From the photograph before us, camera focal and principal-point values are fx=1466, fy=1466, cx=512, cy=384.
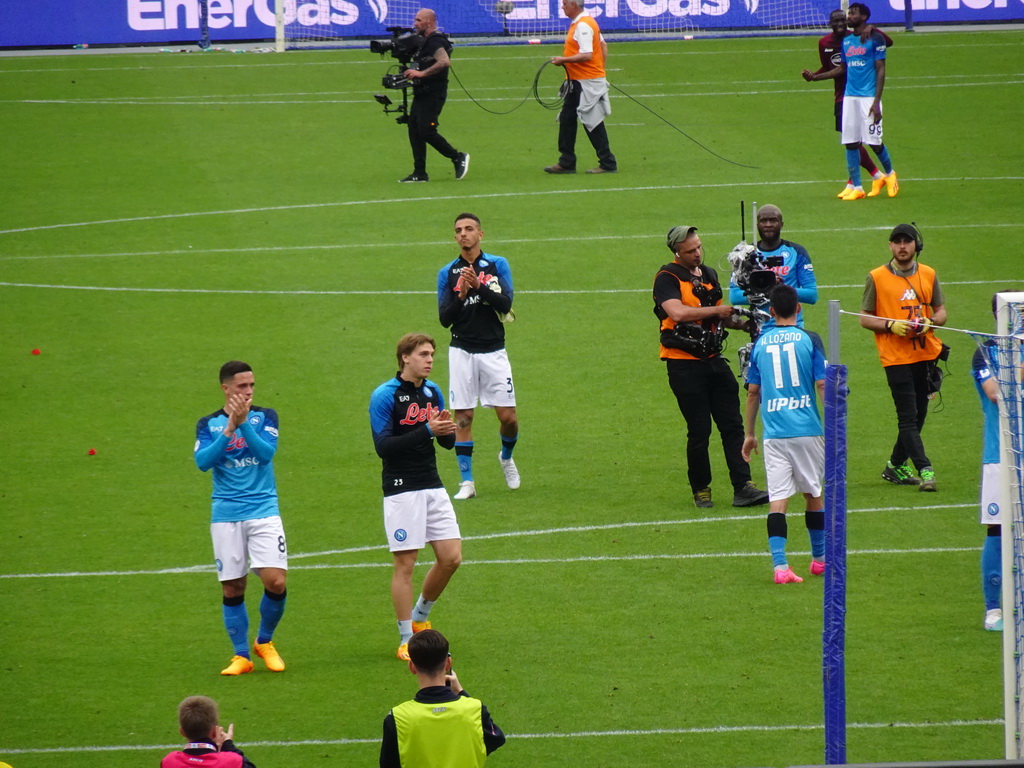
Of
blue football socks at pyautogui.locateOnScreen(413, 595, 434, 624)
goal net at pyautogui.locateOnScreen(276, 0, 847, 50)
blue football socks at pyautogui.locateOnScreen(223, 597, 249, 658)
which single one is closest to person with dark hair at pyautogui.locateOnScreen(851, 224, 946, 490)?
blue football socks at pyautogui.locateOnScreen(413, 595, 434, 624)

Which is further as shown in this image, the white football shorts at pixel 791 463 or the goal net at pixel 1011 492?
the white football shorts at pixel 791 463

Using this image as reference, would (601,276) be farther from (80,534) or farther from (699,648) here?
(699,648)

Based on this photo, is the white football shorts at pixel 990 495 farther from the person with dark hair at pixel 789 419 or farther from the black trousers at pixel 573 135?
the black trousers at pixel 573 135

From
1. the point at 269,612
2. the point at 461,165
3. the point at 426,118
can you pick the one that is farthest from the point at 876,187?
the point at 269,612

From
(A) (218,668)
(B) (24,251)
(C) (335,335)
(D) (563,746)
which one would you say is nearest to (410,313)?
(C) (335,335)

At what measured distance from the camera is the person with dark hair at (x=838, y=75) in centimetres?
2142

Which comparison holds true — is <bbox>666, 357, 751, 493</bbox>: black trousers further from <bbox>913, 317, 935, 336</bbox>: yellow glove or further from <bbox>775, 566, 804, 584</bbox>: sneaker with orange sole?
<bbox>775, 566, 804, 584</bbox>: sneaker with orange sole

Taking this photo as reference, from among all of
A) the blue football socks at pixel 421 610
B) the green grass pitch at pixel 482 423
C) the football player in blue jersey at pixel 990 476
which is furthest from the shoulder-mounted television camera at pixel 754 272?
the blue football socks at pixel 421 610

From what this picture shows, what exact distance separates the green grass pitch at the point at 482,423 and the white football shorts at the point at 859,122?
3.72 feet

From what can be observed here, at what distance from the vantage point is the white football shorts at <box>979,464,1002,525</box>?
8.87 m

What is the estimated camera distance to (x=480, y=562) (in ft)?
36.7

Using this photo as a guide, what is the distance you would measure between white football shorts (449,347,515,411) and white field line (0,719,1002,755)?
447 cm

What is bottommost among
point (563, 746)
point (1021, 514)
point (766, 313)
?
point (563, 746)

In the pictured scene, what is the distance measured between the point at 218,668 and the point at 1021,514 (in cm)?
495
